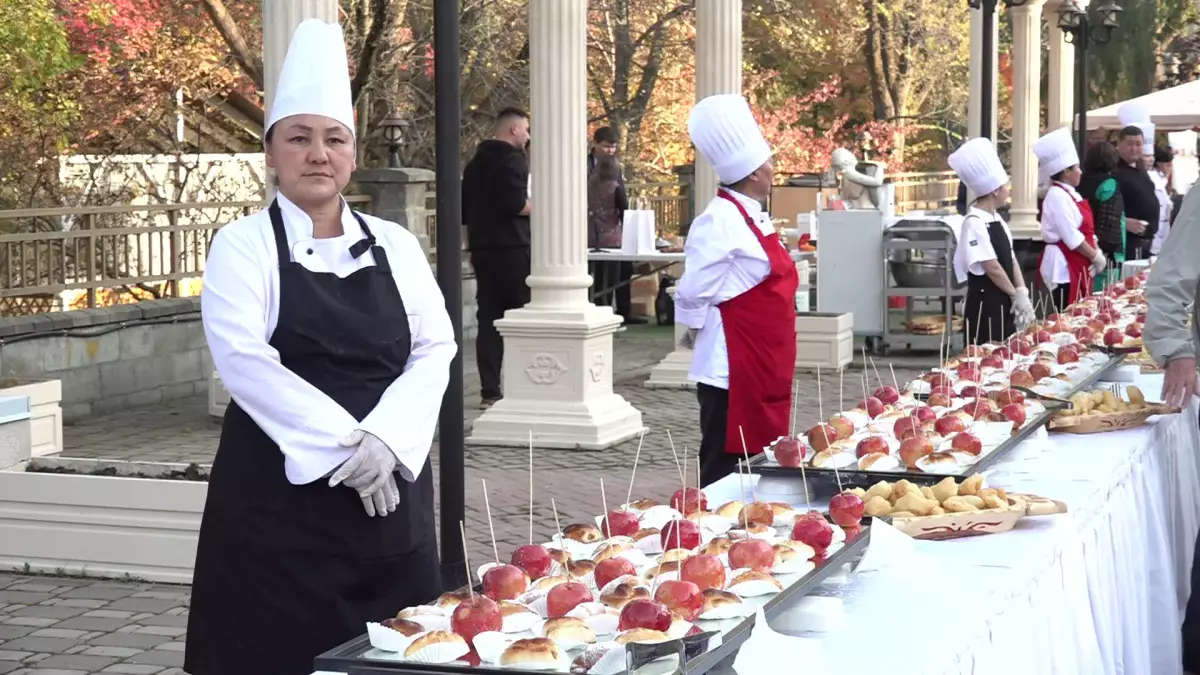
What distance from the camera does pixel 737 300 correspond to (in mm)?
6617

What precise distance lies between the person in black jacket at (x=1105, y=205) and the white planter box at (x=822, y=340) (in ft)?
7.31

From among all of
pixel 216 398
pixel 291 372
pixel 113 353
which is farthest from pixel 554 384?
pixel 291 372

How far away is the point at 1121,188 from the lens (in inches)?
620

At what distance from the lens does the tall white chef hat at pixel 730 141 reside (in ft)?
21.7

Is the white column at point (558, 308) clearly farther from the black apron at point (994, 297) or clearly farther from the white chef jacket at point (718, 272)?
the white chef jacket at point (718, 272)

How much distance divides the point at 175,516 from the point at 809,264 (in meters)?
13.0

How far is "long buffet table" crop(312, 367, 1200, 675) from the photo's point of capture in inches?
133

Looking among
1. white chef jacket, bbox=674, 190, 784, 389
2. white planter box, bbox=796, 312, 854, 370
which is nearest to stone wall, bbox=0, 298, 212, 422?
white planter box, bbox=796, 312, 854, 370

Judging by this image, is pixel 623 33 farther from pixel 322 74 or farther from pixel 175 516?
pixel 322 74

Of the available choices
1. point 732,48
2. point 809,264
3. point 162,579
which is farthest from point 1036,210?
point 162,579

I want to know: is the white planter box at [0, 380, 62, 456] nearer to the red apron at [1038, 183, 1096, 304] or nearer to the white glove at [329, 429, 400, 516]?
the white glove at [329, 429, 400, 516]

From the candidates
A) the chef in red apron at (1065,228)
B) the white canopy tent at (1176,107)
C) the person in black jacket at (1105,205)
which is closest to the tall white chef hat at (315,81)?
the chef in red apron at (1065,228)

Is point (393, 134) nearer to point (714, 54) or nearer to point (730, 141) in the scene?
point (714, 54)

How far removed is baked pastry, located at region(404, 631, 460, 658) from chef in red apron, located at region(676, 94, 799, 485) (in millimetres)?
3685
